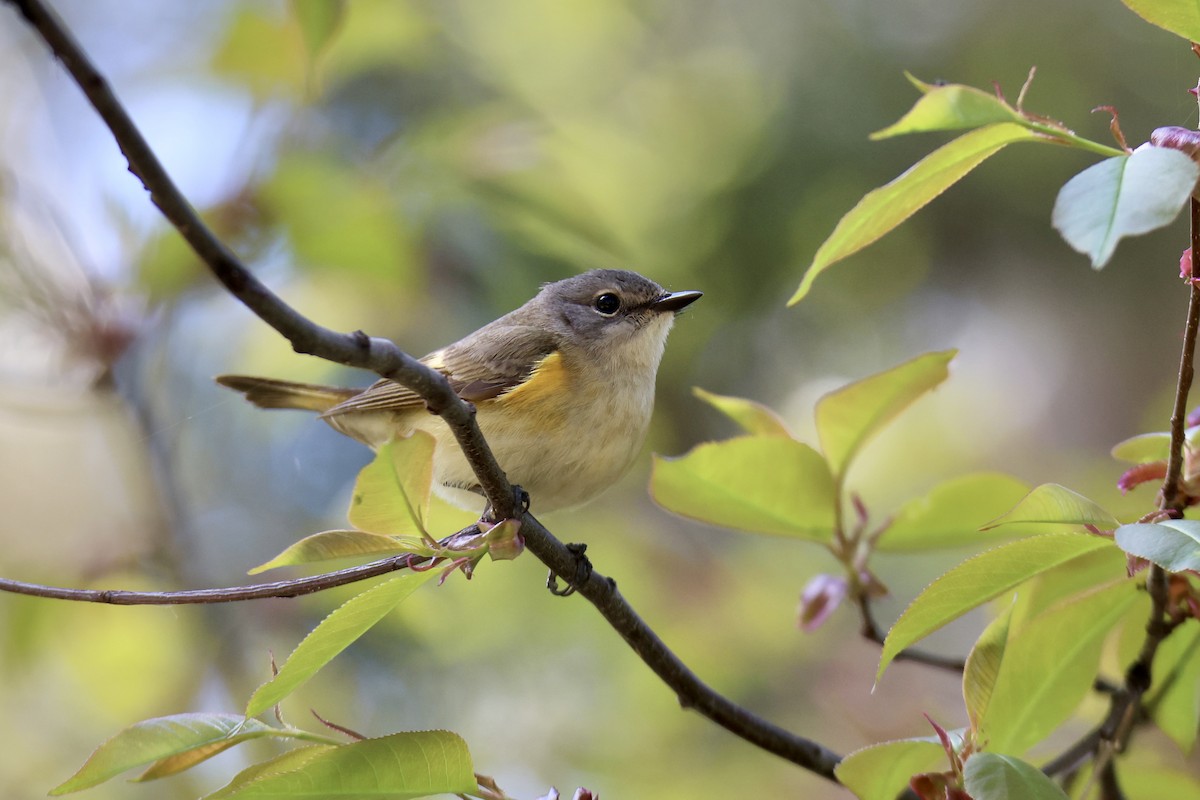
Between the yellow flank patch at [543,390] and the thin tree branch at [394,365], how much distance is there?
72 centimetres

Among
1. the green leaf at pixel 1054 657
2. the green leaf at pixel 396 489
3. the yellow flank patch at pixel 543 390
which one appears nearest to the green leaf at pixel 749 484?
the green leaf at pixel 1054 657

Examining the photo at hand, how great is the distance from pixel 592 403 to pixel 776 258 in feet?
7.45

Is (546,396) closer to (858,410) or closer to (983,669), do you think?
(858,410)

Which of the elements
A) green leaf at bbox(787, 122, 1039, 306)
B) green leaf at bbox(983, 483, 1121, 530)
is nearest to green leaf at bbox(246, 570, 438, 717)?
green leaf at bbox(787, 122, 1039, 306)

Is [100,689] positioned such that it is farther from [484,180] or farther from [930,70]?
[930,70]

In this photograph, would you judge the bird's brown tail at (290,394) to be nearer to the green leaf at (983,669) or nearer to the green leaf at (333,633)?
the green leaf at (333,633)

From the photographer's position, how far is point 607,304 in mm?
3141

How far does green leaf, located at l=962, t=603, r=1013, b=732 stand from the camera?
1346mm

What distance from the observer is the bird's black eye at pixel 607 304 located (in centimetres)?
312

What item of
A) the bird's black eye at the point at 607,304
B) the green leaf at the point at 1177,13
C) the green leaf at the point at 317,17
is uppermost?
the green leaf at the point at 317,17

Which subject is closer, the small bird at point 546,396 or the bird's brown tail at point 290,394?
the small bird at point 546,396

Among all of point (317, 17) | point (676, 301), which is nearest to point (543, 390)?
point (676, 301)

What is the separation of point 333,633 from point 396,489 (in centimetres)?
18

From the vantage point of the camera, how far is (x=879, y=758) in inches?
53.5
